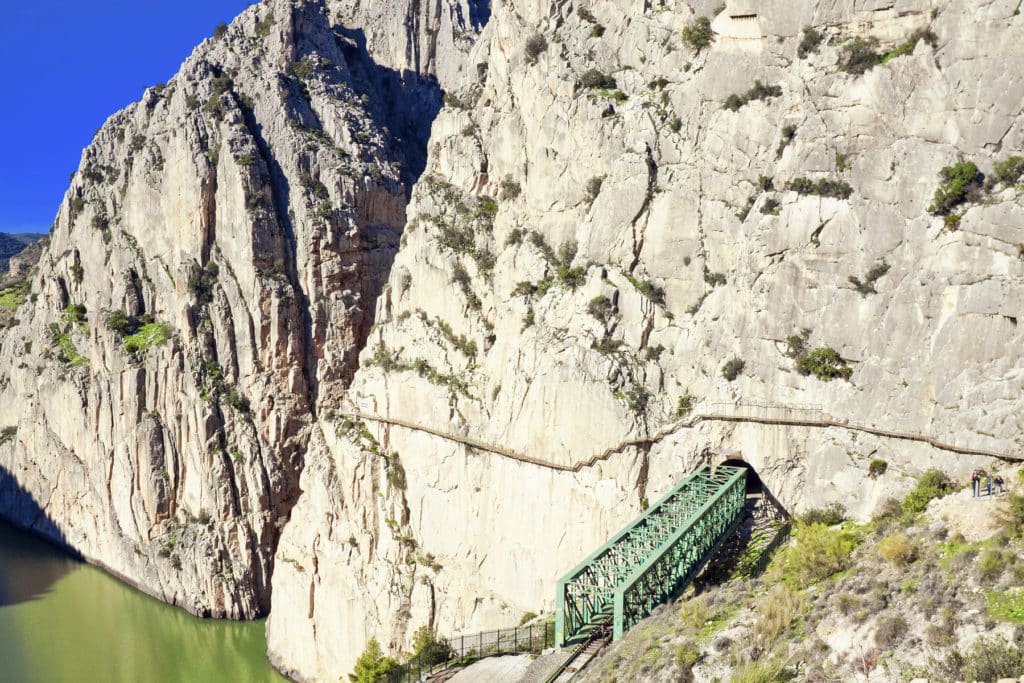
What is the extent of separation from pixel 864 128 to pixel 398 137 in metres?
44.0

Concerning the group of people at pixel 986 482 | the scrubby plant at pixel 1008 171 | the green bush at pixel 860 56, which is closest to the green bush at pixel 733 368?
the group of people at pixel 986 482

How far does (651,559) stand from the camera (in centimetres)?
2270

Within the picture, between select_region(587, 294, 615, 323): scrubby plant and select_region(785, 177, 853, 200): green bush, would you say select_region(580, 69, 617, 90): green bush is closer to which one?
select_region(587, 294, 615, 323): scrubby plant

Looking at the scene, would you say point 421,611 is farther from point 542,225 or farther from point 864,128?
point 864,128

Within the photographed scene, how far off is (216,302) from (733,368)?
36.7m

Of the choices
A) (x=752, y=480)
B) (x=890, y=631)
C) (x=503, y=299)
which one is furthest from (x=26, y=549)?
(x=890, y=631)

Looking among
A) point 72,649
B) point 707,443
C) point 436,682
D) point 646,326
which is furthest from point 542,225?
point 72,649

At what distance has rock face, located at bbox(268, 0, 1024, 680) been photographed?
81.4 feet

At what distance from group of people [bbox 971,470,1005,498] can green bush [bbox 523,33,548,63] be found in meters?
24.7

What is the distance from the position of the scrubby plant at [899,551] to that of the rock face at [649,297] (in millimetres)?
4714

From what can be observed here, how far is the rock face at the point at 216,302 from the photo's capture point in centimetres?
5147

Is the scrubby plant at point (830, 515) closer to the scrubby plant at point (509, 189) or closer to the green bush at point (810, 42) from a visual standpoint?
the green bush at point (810, 42)

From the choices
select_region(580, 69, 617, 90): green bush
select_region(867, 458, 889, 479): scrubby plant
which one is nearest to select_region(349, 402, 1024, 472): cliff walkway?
select_region(867, 458, 889, 479): scrubby plant

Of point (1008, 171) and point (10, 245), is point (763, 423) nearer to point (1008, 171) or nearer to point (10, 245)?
point (1008, 171)
